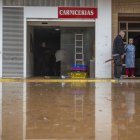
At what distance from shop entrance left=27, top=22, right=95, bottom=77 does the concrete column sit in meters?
0.68

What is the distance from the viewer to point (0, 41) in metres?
22.4

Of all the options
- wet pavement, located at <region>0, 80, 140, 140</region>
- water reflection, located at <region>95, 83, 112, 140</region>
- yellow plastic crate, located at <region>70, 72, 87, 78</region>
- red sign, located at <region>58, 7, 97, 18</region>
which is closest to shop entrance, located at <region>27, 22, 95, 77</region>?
red sign, located at <region>58, 7, 97, 18</region>

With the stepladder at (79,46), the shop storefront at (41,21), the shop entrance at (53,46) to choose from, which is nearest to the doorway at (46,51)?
the shop entrance at (53,46)

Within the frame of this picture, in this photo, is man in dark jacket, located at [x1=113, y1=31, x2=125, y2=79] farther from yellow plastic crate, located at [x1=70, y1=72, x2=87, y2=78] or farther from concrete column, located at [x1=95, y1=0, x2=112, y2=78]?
yellow plastic crate, located at [x1=70, y1=72, x2=87, y2=78]

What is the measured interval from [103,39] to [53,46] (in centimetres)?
521

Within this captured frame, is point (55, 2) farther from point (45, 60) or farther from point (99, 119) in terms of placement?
point (99, 119)

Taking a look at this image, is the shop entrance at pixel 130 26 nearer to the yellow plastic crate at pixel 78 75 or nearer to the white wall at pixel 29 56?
the yellow plastic crate at pixel 78 75

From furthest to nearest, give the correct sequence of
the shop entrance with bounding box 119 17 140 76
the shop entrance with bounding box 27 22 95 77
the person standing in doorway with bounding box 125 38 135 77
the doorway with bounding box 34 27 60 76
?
the doorway with bounding box 34 27 60 76 → the shop entrance with bounding box 27 22 95 77 → the shop entrance with bounding box 119 17 140 76 → the person standing in doorway with bounding box 125 38 135 77

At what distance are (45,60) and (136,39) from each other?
585 cm

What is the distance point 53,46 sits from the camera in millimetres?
27141

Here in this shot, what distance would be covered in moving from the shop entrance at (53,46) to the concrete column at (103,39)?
2.25ft

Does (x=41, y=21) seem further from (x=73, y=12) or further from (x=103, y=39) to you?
(x=103, y=39)

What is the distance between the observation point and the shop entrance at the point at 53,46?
23.7 meters

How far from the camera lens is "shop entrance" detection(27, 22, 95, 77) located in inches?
933
